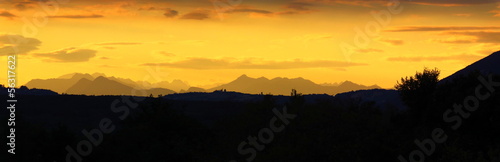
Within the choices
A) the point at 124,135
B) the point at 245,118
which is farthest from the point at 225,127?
the point at 124,135

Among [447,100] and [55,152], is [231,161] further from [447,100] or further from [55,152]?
[447,100]

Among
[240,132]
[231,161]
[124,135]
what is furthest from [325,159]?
[124,135]

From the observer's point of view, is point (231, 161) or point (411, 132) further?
point (411, 132)

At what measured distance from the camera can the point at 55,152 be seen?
72875mm

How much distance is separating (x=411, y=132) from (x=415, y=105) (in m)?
10.0

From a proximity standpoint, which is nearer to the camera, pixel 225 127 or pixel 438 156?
pixel 438 156

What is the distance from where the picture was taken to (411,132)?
3078 inches

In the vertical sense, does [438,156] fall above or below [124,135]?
below

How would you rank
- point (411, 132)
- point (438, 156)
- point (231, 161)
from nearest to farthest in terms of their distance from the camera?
point (438, 156) < point (231, 161) < point (411, 132)

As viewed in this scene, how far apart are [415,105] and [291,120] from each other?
1527 cm

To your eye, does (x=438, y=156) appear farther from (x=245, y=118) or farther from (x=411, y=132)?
(x=245, y=118)

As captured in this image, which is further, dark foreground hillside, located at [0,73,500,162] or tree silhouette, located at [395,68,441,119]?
tree silhouette, located at [395,68,441,119]

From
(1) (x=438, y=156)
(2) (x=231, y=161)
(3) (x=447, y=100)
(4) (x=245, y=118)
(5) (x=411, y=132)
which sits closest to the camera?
(1) (x=438, y=156)

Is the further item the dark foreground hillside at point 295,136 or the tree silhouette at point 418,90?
the tree silhouette at point 418,90
